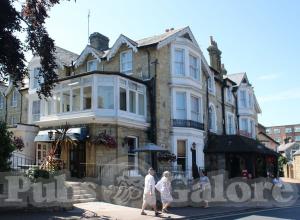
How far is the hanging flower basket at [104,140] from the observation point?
Answer: 72.4 ft

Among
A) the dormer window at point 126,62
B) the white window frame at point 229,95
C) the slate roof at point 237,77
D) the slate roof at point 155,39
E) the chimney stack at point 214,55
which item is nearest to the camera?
the slate roof at point 155,39

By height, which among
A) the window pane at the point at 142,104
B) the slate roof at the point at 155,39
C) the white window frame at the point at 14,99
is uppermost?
the slate roof at the point at 155,39

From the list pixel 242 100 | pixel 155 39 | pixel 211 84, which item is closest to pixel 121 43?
pixel 155 39

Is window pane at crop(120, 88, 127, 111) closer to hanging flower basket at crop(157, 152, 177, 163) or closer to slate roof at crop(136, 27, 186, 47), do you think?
hanging flower basket at crop(157, 152, 177, 163)

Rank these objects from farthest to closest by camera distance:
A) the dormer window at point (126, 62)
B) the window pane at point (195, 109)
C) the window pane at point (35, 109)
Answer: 1. the window pane at point (35, 109)
2. the window pane at point (195, 109)
3. the dormer window at point (126, 62)

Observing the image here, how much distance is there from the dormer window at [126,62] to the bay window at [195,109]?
17.1 ft

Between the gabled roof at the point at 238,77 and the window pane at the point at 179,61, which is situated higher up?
the gabled roof at the point at 238,77

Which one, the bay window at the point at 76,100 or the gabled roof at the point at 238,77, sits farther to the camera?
the gabled roof at the point at 238,77

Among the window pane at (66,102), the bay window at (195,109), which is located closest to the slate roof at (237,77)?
the bay window at (195,109)

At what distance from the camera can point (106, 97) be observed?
23.7 m

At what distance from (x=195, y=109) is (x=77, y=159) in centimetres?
1006

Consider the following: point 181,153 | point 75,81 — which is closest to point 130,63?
point 75,81

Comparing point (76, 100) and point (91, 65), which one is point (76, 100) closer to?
point (76, 100)

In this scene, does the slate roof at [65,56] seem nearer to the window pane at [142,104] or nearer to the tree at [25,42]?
the window pane at [142,104]
